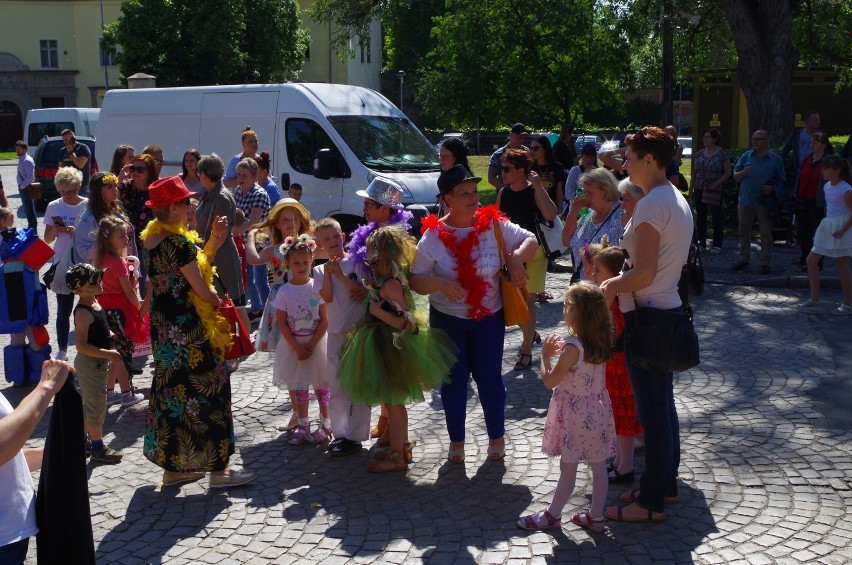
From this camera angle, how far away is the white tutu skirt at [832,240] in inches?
397

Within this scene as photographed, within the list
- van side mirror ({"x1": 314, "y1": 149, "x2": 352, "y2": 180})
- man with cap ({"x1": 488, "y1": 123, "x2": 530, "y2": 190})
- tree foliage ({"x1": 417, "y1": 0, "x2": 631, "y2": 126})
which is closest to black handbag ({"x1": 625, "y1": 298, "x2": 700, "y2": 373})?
man with cap ({"x1": 488, "y1": 123, "x2": 530, "y2": 190})

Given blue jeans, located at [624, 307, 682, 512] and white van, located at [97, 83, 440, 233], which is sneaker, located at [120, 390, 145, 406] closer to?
blue jeans, located at [624, 307, 682, 512]

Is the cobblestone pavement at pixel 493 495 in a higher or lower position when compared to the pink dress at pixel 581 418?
lower

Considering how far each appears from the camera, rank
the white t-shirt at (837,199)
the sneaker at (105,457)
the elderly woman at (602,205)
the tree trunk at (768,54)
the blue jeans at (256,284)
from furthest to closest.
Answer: the tree trunk at (768,54) < the blue jeans at (256,284) < the white t-shirt at (837,199) < the elderly woman at (602,205) < the sneaker at (105,457)

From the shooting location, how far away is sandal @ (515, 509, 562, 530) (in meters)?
5.11

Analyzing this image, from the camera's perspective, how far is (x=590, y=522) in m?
5.09

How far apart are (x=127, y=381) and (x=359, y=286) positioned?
2331 mm

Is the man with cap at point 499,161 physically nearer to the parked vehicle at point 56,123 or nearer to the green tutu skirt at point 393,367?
the green tutu skirt at point 393,367

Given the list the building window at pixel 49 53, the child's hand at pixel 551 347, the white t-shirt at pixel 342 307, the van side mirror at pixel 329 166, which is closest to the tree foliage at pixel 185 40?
the building window at pixel 49 53

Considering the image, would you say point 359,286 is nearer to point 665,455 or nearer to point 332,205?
point 665,455

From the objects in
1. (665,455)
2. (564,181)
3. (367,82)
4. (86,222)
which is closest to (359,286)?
(665,455)

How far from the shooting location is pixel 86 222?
7.95 meters

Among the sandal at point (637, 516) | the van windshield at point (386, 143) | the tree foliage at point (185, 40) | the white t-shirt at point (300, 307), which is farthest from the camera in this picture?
the tree foliage at point (185, 40)

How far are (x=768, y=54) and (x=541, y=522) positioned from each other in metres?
14.4
